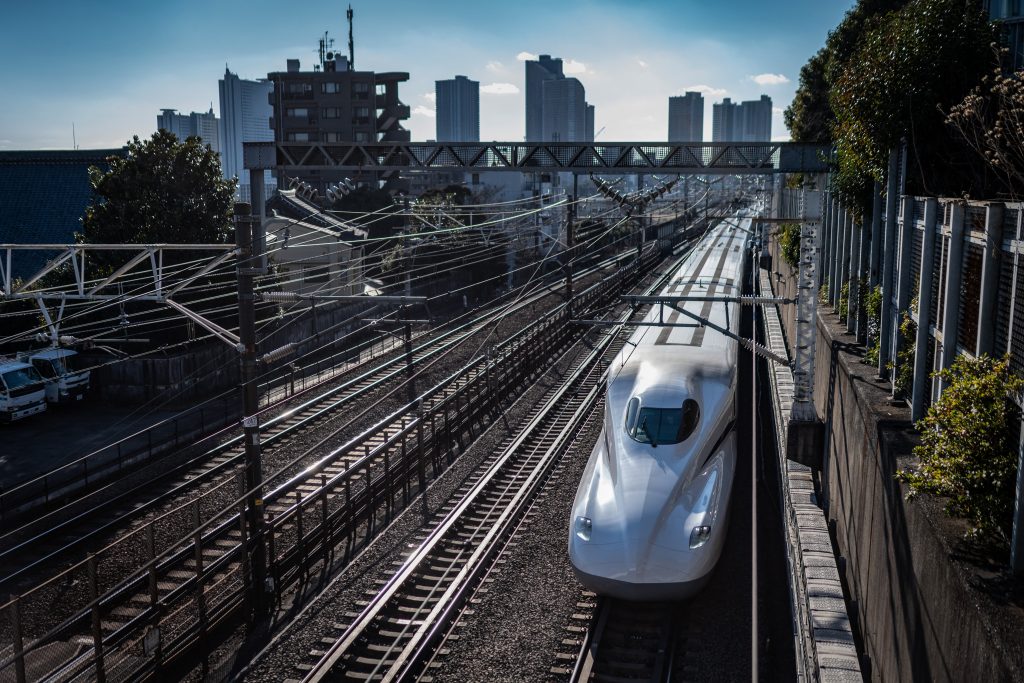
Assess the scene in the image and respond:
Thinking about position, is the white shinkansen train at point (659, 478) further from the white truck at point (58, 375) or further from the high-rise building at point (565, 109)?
the high-rise building at point (565, 109)

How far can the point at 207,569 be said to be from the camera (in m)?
10.9

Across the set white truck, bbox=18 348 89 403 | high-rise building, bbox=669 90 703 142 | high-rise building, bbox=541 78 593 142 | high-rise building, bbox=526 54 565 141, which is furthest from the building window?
high-rise building, bbox=669 90 703 142

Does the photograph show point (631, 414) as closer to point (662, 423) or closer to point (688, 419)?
point (662, 423)

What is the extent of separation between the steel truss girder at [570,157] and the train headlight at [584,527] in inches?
240

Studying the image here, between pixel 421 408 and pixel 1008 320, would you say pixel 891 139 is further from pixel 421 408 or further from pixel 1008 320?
pixel 421 408

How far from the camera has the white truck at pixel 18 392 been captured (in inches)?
869

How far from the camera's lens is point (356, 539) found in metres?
13.7

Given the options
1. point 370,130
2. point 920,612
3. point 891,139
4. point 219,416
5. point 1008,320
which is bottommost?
point 219,416

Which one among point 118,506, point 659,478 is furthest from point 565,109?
point 659,478

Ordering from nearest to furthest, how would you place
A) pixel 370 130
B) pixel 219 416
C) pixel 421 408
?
pixel 421 408, pixel 219 416, pixel 370 130

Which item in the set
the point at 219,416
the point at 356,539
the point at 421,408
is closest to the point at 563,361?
the point at 421,408

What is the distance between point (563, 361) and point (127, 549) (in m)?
17.5

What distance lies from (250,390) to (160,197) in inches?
709

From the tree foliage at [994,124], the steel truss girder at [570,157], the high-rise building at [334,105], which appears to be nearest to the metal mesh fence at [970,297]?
the tree foliage at [994,124]
